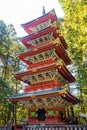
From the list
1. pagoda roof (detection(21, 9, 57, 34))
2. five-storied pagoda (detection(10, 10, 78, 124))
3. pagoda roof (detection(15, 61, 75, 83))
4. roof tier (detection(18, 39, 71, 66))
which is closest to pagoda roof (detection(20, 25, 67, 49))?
five-storied pagoda (detection(10, 10, 78, 124))

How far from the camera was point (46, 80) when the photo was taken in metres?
15.9

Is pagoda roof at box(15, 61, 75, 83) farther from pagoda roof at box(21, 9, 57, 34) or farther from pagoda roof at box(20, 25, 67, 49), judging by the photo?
pagoda roof at box(21, 9, 57, 34)

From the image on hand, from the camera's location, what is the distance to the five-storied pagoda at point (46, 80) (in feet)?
46.5

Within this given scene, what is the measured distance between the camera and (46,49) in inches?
654

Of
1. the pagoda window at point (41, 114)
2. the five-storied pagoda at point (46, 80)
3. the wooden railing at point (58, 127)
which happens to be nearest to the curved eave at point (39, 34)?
the five-storied pagoda at point (46, 80)

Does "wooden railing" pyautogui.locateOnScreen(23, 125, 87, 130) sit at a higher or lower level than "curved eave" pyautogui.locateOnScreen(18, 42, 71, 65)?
lower

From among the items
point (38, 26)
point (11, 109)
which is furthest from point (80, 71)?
point (11, 109)

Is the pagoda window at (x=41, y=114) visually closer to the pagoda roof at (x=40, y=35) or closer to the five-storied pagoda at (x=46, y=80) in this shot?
the five-storied pagoda at (x=46, y=80)

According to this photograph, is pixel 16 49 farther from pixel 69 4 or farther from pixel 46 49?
pixel 69 4

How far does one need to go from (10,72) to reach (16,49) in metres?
3.93

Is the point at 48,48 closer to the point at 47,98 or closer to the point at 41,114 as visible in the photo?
the point at 47,98

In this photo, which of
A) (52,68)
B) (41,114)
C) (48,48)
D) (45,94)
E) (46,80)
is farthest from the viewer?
(48,48)

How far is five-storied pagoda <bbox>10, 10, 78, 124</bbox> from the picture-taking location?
558 inches

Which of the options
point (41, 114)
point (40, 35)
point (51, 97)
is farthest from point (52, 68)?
point (40, 35)
